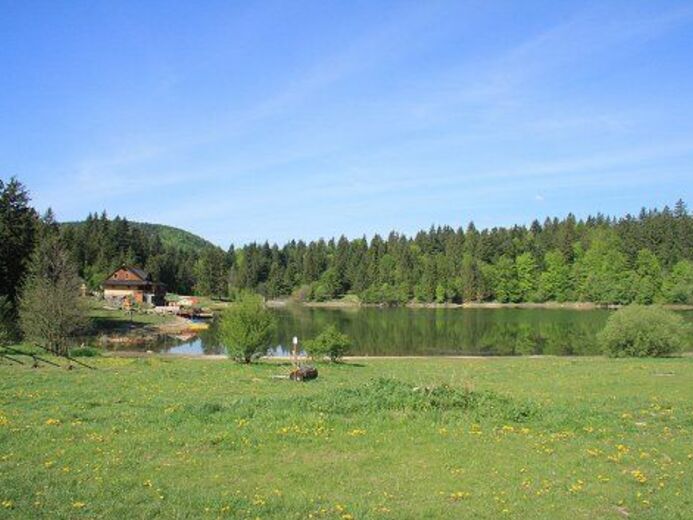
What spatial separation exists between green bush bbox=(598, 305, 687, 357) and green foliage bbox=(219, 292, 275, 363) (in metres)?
22.4

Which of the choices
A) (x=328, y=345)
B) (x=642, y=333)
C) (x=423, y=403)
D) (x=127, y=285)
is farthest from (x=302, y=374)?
(x=127, y=285)

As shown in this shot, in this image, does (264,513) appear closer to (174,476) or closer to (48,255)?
(174,476)

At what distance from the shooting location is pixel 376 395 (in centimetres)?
1761

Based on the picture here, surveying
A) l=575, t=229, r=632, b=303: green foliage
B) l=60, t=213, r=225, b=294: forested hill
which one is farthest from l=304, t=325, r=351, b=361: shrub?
l=575, t=229, r=632, b=303: green foliage

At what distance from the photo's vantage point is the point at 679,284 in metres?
124

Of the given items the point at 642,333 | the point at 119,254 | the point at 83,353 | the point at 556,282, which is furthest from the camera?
the point at 556,282

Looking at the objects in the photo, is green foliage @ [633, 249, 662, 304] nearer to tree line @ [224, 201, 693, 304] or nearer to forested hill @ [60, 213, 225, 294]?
tree line @ [224, 201, 693, 304]

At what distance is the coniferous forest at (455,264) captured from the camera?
442 ft

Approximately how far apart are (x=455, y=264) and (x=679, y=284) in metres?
52.5

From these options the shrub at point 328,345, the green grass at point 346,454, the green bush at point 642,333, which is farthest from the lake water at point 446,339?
the green grass at point 346,454

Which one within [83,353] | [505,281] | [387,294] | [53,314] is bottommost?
[83,353]

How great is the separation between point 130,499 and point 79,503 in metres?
0.73

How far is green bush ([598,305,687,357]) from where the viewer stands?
38.6 metres

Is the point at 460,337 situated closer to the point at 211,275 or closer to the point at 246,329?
the point at 246,329
